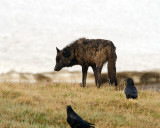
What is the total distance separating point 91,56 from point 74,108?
5.17m

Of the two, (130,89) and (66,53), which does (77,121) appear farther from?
(66,53)

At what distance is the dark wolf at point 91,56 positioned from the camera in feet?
49.2

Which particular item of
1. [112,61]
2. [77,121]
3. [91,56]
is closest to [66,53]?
[91,56]

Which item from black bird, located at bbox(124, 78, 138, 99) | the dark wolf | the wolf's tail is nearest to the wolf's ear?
the dark wolf

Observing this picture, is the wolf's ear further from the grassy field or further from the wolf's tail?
the grassy field

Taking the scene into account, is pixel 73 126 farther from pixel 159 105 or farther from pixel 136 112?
pixel 159 105

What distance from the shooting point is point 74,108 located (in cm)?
1054

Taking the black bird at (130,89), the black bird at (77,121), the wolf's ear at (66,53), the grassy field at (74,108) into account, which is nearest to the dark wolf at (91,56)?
the wolf's ear at (66,53)

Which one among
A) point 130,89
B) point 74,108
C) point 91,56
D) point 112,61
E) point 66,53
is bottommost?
point 74,108

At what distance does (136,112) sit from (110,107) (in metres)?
0.97

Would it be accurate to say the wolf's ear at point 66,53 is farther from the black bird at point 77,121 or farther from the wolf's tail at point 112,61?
the black bird at point 77,121

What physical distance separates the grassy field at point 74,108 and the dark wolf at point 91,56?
1.27m

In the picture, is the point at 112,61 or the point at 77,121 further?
the point at 112,61

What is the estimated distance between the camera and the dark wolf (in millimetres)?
15000
